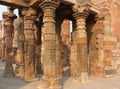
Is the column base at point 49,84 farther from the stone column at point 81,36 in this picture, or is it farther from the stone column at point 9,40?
the stone column at point 9,40

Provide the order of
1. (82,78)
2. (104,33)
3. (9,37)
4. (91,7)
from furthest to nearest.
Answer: (9,37) < (104,33) < (91,7) < (82,78)

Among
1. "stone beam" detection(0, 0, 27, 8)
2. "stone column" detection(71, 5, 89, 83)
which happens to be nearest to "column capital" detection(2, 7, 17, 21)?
"stone beam" detection(0, 0, 27, 8)

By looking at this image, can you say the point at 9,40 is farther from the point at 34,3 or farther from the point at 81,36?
the point at 81,36

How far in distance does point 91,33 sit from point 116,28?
1.58 m

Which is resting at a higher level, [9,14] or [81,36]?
[9,14]

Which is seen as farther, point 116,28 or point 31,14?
point 116,28

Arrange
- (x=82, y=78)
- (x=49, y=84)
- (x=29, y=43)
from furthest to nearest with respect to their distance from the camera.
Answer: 1. (x=29, y=43)
2. (x=82, y=78)
3. (x=49, y=84)

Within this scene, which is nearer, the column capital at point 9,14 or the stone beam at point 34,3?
the stone beam at point 34,3

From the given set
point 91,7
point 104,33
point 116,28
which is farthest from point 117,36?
point 91,7

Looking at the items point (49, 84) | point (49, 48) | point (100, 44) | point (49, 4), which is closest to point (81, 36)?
point (100, 44)

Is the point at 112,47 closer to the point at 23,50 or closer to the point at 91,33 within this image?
the point at 91,33

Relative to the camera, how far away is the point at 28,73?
8.39 metres

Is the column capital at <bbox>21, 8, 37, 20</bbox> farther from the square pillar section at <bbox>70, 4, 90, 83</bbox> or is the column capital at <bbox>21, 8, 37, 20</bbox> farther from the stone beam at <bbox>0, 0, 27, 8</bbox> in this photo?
the square pillar section at <bbox>70, 4, 90, 83</bbox>

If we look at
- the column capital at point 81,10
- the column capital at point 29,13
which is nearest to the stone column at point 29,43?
the column capital at point 29,13
